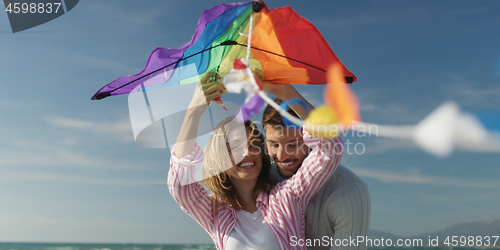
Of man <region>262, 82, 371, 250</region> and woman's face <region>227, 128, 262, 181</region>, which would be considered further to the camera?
woman's face <region>227, 128, 262, 181</region>

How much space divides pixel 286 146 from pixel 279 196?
456mm

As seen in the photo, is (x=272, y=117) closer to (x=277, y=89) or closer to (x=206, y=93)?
(x=277, y=89)

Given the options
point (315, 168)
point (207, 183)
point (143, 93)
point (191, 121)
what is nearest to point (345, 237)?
point (315, 168)

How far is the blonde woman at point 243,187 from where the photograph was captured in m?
2.70

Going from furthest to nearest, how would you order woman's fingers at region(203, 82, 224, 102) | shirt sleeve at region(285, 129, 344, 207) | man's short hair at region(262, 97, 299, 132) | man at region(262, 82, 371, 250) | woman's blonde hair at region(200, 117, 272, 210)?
man's short hair at region(262, 97, 299, 132) → woman's blonde hair at region(200, 117, 272, 210) → man at region(262, 82, 371, 250) → shirt sleeve at region(285, 129, 344, 207) → woman's fingers at region(203, 82, 224, 102)

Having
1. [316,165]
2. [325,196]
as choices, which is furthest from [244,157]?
[325,196]

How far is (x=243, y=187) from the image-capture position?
3.21m

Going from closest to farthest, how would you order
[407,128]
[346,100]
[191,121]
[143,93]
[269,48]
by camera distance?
[407,128]
[346,100]
[191,121]
[269,48]
[143,93]

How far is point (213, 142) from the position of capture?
314 centimetres

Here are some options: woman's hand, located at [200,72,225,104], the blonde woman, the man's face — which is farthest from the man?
woman's hand, located at [200,72,225,104]

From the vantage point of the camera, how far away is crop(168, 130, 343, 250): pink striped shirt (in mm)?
2703

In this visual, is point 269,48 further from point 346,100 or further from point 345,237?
point 345,237

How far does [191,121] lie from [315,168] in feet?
3.08

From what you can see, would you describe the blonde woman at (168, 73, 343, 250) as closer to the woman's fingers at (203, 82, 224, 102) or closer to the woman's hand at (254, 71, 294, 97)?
the woman's fingers at (203, 82, 224, 102)
